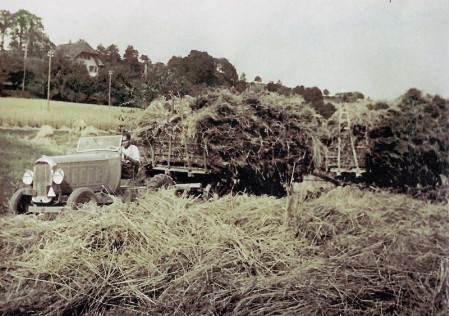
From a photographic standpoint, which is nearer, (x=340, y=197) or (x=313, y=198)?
(x=313, y=198)

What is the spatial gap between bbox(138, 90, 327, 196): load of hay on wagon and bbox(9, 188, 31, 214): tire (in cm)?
206

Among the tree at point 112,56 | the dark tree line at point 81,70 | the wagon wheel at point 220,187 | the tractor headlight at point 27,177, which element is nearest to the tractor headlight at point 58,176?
the tractor headlight at point 27,177

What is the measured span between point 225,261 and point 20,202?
2.91m

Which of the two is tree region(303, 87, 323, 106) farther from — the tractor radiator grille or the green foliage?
the tractor radiator grille

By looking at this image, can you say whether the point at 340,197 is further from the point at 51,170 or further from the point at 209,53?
the point at 51,170

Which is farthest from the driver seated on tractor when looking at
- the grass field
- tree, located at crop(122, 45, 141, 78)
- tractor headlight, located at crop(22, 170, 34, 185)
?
tree, located at crop(122, 45, 141, 78)

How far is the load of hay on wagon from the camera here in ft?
23.8

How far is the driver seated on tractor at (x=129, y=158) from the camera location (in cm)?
711

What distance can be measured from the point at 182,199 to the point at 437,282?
111 inches

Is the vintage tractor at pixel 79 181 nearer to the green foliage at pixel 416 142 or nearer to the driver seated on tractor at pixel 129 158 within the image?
the driver seated on tractor at pixel 129 158

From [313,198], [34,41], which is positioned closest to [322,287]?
[313,198]

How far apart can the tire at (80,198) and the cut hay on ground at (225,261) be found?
345 mm

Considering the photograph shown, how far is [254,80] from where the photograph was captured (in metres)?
6.23

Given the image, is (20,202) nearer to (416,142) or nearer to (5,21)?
(5,21)
